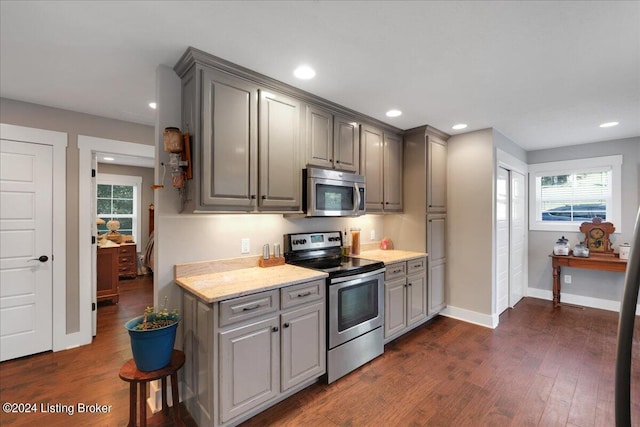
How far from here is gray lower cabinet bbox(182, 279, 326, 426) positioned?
182 centimetres

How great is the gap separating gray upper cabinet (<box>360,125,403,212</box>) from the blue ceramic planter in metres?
2.28

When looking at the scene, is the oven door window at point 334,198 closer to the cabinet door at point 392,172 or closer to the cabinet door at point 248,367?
the cabinet door at point 392,172

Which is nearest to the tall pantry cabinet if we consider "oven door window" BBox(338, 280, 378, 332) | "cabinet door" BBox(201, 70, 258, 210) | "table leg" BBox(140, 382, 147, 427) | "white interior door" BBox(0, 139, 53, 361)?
"oven door window" BBox(338, 280, 378, 332)

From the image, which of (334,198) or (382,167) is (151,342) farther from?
(382,167)

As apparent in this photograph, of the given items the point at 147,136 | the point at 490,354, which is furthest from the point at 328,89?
the point at 490,354

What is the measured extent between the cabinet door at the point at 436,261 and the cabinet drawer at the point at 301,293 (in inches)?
→ 73.3

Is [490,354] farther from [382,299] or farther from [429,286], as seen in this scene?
[382,299]

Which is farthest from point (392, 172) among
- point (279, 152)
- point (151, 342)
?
point (151, 342)

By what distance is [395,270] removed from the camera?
3109mm

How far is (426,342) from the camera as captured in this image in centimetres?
322

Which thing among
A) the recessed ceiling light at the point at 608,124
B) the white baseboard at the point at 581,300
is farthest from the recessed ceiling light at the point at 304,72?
the white baseboard at the point at 581,300

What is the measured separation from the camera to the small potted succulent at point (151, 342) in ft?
5.89

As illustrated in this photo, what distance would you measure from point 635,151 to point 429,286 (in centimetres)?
344

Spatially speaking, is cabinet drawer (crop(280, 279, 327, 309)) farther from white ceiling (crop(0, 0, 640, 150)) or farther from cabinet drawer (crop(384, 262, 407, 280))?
white ceiling (crop(0, 0, 640, 150))
